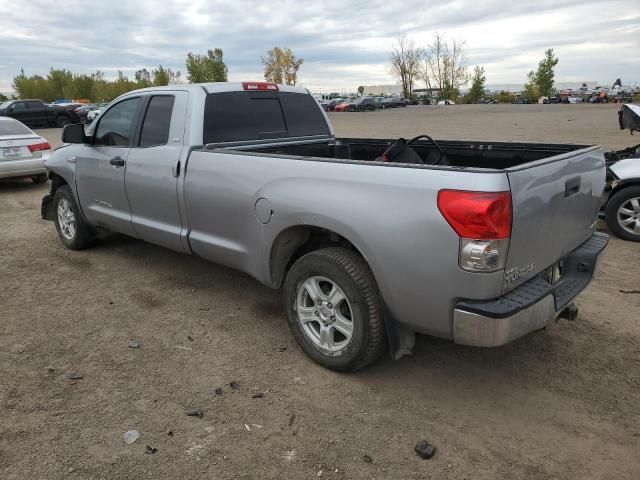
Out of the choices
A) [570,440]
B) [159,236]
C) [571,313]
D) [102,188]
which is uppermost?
[102,188]

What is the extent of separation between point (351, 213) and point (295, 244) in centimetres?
71

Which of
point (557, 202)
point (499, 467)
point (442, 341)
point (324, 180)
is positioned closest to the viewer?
point (499, 467)

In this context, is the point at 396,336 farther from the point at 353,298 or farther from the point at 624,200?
the point at 624,200

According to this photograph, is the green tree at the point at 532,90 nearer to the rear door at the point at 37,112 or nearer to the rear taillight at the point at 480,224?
the rear door at the point at 37,112

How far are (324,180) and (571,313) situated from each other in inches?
70.6

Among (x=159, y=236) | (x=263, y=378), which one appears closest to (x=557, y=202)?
(x=263, y=378)

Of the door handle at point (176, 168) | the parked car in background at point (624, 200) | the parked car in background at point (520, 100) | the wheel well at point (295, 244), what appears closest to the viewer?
the wheel well at point (295, 244)

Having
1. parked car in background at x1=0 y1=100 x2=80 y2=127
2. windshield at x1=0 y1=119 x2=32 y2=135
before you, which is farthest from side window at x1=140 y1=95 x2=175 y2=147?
parked car in background at x1=0 y1=100 x2=80 y2=127

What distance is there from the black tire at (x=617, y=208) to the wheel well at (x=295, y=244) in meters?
4.40

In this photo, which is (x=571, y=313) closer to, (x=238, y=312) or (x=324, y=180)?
(x=324, y=180)

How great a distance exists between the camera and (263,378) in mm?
3324

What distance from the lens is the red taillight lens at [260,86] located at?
15.4ft

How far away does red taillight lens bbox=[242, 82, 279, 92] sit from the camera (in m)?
4.69

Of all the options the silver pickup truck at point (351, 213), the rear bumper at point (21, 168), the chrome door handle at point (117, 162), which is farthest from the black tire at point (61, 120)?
the chrome door handle at point (117, 162)
